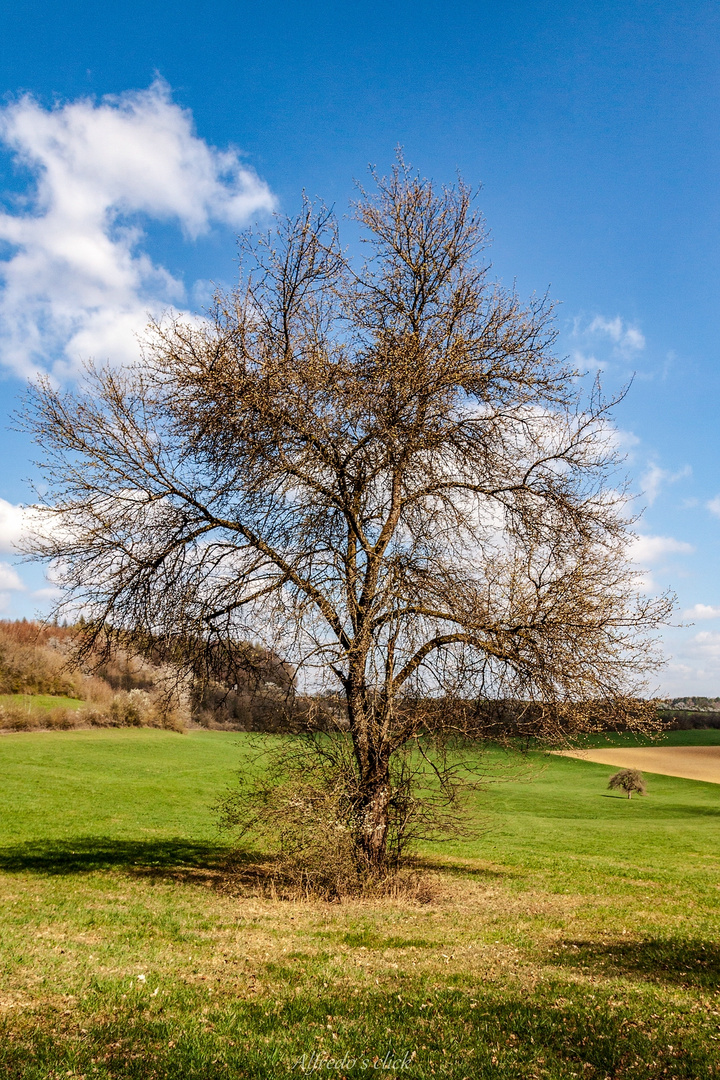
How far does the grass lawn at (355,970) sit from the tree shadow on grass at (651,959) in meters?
0.05

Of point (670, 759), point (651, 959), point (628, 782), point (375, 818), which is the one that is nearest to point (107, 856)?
point (375, 818)

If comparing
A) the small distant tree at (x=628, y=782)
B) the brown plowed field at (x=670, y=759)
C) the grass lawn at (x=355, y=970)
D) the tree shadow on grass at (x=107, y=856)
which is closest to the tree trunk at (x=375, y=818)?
the grass lawn at (x=355, y=970)

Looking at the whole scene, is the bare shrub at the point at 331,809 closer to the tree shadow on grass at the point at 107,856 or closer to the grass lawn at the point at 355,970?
the grass lawn at the point at 355,970

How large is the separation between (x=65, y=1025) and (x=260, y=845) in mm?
14018

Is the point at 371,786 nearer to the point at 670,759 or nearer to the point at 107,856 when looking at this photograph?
the point at 107,856

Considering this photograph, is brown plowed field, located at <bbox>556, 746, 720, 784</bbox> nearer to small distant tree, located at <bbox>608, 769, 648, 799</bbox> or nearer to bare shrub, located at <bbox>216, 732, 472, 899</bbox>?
small distant tree, located at <bbox>608, 769, 648, 799</bbox>

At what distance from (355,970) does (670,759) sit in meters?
60.8

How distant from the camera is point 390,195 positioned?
12.7 m

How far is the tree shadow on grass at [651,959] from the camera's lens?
24.8ft

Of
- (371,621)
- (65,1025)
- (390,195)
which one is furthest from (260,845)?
(390,195)

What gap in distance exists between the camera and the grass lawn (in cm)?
484

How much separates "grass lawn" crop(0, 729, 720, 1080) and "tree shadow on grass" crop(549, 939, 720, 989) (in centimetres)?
5

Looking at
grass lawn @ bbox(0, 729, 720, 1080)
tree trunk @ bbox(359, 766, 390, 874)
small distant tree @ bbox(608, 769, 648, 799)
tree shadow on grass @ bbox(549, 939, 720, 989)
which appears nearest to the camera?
grass lawn @ bbox(0, 729, 720, 1080)

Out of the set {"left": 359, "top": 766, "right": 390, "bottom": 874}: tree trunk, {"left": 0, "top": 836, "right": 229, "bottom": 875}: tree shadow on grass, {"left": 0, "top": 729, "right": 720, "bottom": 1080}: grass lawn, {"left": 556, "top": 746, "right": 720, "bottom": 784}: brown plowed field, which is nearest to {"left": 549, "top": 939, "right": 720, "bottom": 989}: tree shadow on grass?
{"left": 0, "top": 729, "right": 720, "bottom": 1080}: grass lawn
